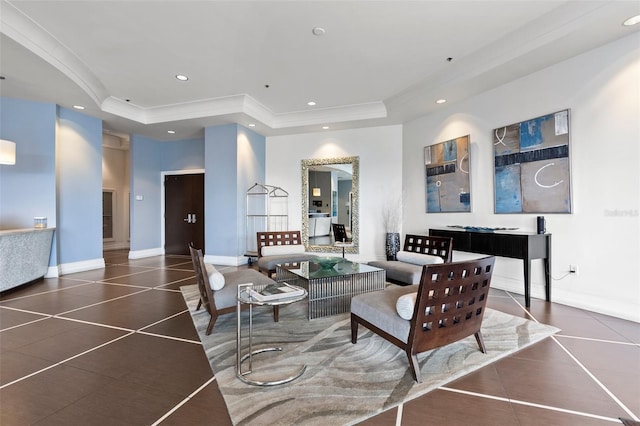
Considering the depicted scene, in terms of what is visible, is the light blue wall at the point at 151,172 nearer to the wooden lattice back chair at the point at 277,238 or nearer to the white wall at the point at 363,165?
the white wall at the point at 363,165

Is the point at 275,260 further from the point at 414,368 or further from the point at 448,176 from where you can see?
the point at 448,176

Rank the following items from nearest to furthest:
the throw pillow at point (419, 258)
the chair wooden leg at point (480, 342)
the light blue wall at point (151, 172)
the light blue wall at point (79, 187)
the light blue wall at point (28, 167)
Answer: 1. the chair wooden leg at point (480, 342)
2. the throw pillow at point (419, 258)
3. the light blue wall at point (28, 167)
4. the light blue wall at point (79, 187)
5. the light blue wall at point (151, 172)

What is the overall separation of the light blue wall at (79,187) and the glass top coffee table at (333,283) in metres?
4.35

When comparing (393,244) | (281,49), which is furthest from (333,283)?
(281,49)

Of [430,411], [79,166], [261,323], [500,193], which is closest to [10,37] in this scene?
[79,166]

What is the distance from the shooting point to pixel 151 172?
748 centimetres

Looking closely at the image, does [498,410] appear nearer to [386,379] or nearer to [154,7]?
[386,379]

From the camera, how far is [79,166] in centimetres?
543

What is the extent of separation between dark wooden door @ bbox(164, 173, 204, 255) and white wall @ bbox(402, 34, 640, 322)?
6.30 metres

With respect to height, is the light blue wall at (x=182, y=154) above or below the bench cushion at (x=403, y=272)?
above

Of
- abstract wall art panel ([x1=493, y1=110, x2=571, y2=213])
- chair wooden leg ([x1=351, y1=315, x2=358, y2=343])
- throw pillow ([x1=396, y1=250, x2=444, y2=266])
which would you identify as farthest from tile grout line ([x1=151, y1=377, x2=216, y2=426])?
abstract wall art panel ([x1=493, y1=110, x2=571, y2=213])

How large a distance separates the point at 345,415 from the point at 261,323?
154 centimetres

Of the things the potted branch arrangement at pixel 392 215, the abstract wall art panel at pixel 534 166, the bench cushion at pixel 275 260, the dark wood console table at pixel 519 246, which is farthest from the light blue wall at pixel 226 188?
the abstract wall art panel at pixel 534 166

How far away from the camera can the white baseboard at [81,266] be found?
5202 mm
